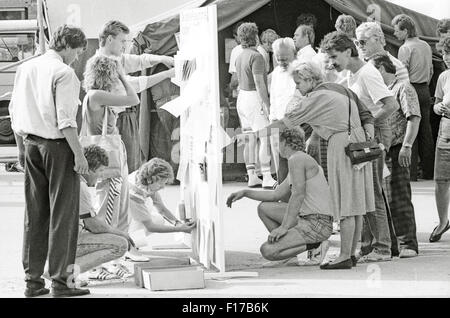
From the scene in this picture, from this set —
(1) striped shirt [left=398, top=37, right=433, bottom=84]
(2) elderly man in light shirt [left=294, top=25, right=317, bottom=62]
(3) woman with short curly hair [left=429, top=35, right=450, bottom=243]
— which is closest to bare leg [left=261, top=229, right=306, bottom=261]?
(3) woman with short curly hair [left=429, top=35, right=450, bottom=243]

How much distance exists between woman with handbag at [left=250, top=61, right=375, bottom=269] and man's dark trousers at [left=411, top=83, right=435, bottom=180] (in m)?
4.86

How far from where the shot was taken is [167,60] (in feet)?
26.7

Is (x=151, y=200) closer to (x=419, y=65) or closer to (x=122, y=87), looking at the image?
(x=122, y=87)

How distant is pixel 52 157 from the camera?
19.1 ft

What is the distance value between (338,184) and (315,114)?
516 millimetres

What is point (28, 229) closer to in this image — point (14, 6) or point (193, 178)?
point (193, 178)

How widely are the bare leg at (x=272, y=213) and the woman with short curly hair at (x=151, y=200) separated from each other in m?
0.52

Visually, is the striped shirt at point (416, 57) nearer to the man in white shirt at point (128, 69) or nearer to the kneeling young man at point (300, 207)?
the man in white shirt at point (128, 69)

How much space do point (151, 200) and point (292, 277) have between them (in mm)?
1434

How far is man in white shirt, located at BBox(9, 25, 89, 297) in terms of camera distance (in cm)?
578

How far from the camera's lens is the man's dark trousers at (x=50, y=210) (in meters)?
5.83

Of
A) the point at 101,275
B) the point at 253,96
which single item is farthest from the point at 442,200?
the point at 253,96
